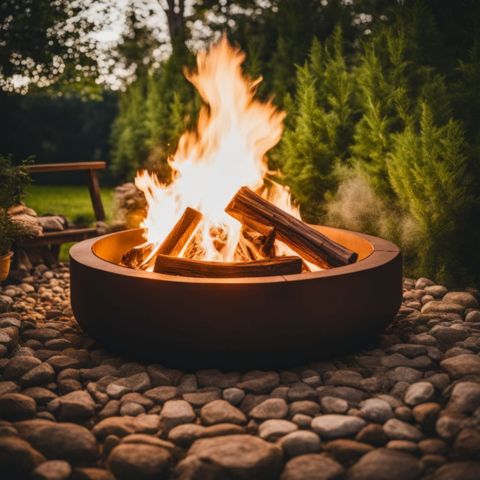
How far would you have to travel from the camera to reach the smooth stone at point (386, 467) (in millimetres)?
1989

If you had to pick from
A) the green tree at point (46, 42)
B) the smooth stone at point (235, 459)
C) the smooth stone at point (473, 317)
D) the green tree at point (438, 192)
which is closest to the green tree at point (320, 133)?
the green tree at point (438, 192)

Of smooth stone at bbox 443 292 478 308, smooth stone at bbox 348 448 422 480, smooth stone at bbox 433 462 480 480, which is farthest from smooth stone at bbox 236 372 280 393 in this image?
smooth stone at bbox 443 292 478 308

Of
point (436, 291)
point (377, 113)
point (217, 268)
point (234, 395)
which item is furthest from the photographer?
point (377, 113)

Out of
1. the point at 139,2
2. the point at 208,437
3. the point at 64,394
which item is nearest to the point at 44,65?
the point at 139,2

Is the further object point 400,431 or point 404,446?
point 400,431

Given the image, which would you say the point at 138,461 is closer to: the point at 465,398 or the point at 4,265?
the point at 465,398

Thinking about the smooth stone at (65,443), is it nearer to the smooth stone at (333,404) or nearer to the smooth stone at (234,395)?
the smooth stone at (234,395)

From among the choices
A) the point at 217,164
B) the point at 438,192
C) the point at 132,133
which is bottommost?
the point at 438,192

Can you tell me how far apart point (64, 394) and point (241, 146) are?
2355 mm

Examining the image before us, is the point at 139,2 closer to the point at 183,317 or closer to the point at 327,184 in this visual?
the point at 327,184

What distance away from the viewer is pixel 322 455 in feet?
7.08

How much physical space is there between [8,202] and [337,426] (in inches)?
151

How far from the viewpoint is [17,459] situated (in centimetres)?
208

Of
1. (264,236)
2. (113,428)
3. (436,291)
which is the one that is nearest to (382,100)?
(436,291)
